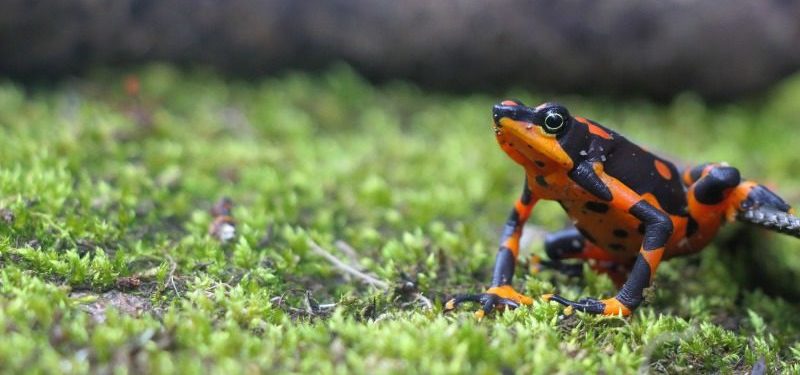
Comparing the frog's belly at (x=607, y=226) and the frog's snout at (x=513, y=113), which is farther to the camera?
the frog's belly at (x=607, y=226)

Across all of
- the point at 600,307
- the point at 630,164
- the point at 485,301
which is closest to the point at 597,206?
the point at 630,164

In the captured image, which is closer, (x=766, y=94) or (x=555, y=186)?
(x=555, y=186)

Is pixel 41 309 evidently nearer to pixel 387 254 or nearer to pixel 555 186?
pixel 387 254

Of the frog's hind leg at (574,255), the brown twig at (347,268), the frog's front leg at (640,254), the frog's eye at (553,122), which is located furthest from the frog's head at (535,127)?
the brown twig at (347,268)

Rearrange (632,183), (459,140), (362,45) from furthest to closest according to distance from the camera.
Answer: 1. (362,45)
2. (459,140)
3. (632,183)

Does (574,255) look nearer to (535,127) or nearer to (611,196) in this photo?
(611,196)

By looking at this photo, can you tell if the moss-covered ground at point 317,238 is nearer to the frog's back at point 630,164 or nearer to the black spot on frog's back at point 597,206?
the black spot on frog's back at point 597,206

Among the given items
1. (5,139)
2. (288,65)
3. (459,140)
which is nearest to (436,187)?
(459,140)
